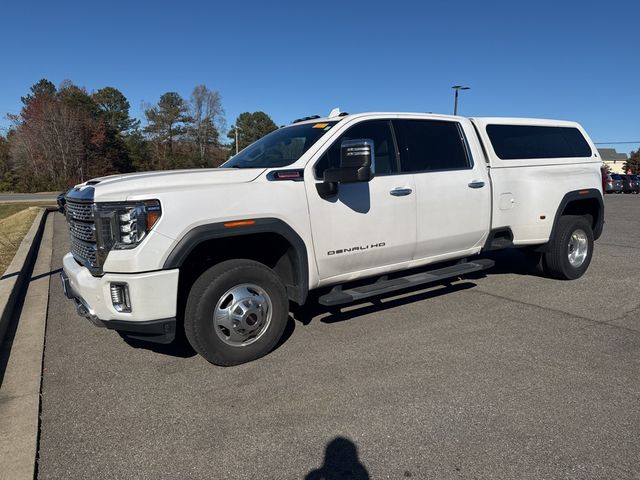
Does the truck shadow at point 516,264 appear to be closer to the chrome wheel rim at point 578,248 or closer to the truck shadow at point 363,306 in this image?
the chrome wheel rim at point 578,248

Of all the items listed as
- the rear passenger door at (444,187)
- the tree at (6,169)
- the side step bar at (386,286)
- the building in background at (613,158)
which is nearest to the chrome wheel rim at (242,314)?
the side step bar at (386,286)

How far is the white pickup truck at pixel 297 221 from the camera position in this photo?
327 cm

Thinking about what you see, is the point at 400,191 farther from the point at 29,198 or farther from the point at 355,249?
the point at 29,198

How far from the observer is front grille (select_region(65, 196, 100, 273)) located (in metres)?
3.39

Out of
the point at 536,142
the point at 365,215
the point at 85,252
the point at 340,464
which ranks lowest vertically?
the point at 340,464

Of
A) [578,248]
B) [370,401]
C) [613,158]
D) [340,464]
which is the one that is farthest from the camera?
[613,158]

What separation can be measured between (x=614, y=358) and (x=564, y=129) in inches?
143

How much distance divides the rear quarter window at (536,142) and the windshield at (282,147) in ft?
7.62

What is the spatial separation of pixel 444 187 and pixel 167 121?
6910cm

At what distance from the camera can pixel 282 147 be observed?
177 inches

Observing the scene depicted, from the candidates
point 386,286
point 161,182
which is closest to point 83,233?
point 161,182

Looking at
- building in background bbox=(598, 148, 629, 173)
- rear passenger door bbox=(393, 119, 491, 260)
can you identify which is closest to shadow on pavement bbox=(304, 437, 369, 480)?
rear passenger door bbox=(393, 119, 491, 260)

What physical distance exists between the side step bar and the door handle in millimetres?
839

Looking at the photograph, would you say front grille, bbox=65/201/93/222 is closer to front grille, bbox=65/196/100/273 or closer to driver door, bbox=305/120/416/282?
front grille, bbox=65/196/100/273
